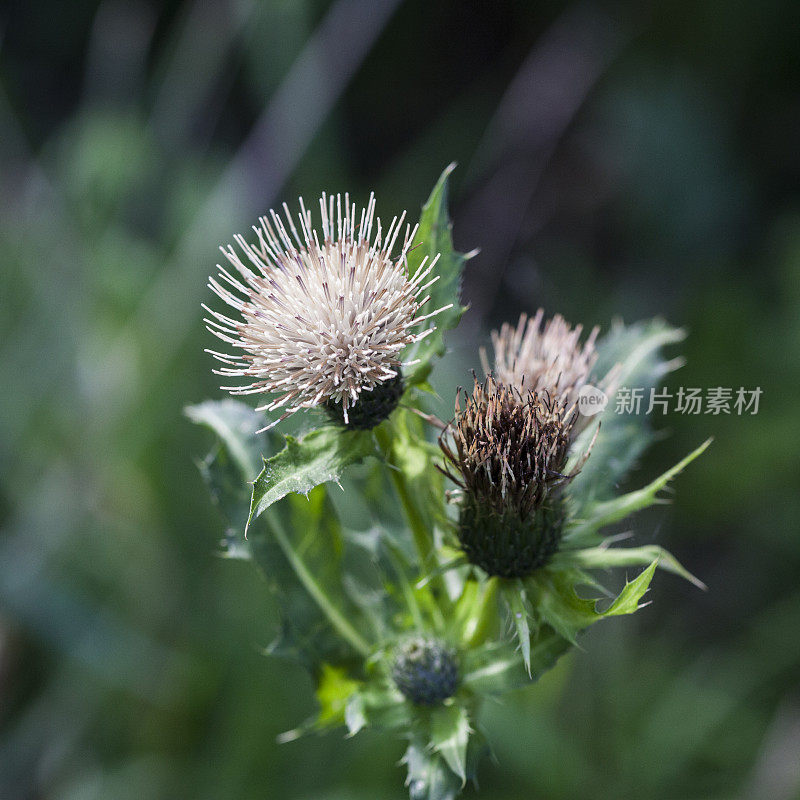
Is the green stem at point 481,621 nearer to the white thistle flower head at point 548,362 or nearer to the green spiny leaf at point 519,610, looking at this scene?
the green spiny leaf at point 519,610

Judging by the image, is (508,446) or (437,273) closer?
(508,446)

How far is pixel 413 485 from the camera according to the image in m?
1.63

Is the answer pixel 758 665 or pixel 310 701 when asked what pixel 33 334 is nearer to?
pixel 310 701

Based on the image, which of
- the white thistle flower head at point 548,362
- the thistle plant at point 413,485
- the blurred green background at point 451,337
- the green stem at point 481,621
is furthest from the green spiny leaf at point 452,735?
the blurred green background at point 451,337

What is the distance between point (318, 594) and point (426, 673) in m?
0.33

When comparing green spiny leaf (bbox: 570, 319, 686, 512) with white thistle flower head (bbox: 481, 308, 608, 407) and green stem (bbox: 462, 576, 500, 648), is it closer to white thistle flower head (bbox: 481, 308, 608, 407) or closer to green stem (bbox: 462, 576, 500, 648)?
white thistle flower head (bbox: 481, 308, 608, 407)

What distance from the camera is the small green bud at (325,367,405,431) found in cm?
148

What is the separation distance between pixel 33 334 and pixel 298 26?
225 cm

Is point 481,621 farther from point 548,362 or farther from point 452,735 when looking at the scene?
point 548,362

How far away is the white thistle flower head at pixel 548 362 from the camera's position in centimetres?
170

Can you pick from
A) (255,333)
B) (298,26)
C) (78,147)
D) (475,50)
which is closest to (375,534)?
(255,333)

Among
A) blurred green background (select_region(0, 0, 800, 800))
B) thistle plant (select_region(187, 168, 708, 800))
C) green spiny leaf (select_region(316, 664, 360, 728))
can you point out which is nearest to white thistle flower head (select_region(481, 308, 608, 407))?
thistle plant (select_region(187, 168, 708, 800))

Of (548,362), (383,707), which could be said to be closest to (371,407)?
(548,362)

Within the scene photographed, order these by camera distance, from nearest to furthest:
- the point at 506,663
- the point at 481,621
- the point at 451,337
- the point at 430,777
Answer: the point at 430,777 → the point at 506,663 → the point at 481,621 → the point at 451,337
